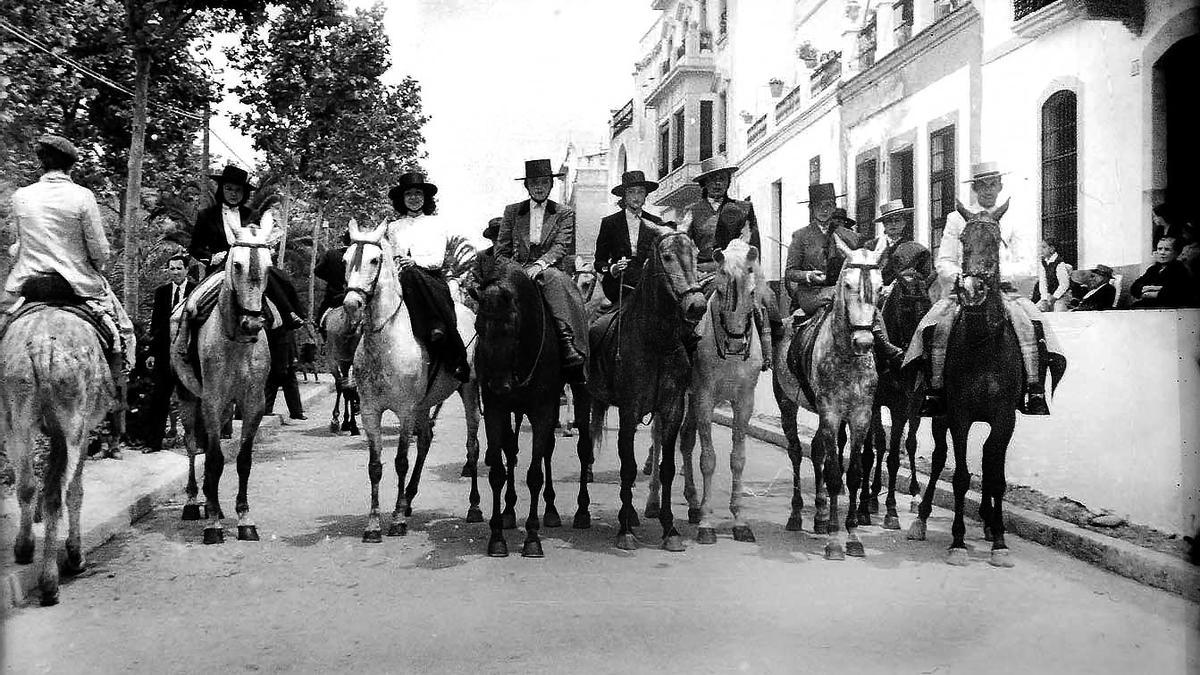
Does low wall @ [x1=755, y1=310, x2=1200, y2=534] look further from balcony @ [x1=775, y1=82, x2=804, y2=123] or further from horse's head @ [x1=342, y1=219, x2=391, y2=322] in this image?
balcony @ [x1=775, y1=82, x2=804, y2=123]

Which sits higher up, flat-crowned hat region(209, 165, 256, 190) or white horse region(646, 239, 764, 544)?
flat-crowned hat region(209, 165, 256, 190)

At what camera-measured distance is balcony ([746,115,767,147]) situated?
78.1ft

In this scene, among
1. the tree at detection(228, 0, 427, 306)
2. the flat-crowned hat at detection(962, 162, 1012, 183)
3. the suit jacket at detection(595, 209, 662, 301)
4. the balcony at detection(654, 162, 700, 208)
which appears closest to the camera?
the flat-crowned hat at detection(962, 162, 1012, 183)

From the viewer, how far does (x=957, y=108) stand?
46.8 feet

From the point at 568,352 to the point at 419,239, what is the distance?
224cm

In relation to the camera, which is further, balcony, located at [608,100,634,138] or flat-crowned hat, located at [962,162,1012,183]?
balcony, located at [608,100,634,138]

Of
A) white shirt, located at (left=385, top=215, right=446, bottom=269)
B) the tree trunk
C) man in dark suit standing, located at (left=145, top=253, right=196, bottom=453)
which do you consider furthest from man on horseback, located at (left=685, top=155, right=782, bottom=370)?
the tree trunk

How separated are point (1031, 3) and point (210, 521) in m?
10.7

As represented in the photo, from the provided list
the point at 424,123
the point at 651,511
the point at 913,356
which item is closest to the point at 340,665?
the point at 651,511

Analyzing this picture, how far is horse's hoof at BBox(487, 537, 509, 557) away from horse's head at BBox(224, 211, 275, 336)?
2.40 meters

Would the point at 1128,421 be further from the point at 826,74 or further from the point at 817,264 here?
the point at 826,74

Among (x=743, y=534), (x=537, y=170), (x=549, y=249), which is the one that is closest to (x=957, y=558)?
(x=743, y=534)

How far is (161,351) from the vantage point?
10438 millimetres

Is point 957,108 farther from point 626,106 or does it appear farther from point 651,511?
point 626,106
